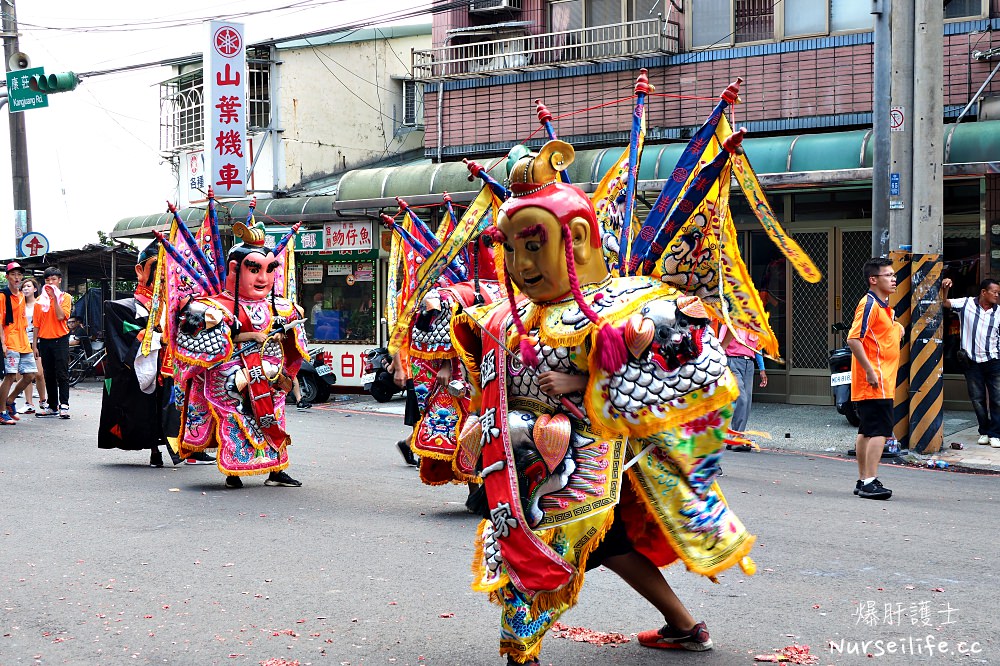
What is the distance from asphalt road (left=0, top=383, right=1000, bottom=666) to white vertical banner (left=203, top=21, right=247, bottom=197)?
916 cm

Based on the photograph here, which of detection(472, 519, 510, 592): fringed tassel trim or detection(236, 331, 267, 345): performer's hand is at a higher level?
detection(236, 331, 267, 345): performer's hand

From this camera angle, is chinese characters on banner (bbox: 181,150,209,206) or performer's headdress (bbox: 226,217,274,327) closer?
performer's headdress (bbox: 226,217,274,327)

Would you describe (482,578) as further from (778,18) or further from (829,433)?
(778,18)

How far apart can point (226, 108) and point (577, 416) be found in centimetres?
1538

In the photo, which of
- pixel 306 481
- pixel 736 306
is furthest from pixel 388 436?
pixel 736 306

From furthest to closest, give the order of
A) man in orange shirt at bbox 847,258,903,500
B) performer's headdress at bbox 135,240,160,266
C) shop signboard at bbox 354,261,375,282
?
shop signboard at bbox 354,261,375,282, performer's headdress at bbox 135,240,160,266, man in orange shirt at bbox 847,258,903,500

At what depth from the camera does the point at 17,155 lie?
71.5 feet

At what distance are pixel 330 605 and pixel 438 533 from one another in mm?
1715

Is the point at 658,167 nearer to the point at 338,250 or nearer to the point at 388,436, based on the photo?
the point at 388,436

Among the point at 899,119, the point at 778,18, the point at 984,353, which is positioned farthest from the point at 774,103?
the point at 984,353

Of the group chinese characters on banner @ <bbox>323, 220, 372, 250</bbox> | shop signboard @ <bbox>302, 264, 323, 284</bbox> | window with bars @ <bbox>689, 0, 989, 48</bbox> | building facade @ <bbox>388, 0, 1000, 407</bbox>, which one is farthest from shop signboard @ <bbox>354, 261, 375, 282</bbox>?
window with bars @ <bbox>689, 0, 989, 48</bbox>

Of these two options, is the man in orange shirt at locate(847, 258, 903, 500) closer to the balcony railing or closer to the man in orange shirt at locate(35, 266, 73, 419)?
the balcony railing

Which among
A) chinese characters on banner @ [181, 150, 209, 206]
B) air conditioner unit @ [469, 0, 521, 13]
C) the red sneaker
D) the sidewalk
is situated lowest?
the sidewalk

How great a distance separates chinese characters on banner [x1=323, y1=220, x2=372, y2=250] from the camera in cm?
1795
